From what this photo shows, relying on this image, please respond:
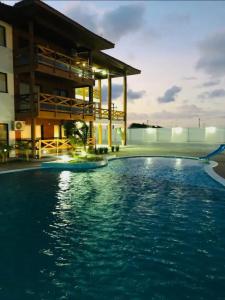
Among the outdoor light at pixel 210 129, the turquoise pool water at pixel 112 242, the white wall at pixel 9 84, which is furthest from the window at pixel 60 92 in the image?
the outdoor light at pixel 210 129

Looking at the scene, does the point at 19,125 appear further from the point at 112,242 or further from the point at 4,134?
the point at 112,242

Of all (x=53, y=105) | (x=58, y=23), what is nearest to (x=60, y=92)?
(x=53, y=105)

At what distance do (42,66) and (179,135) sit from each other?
3108 cm

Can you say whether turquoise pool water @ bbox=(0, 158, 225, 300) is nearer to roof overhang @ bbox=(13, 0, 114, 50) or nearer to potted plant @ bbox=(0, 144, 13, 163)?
potted plant @ bbox=(0, 144, 13, 163)

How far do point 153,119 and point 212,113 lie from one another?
523 inches

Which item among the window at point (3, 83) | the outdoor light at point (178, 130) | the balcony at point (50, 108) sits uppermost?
the window at point (3, 83)

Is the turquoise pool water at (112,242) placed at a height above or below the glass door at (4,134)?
below

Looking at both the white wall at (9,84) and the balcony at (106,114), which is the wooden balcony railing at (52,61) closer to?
the white wall at (9,84)

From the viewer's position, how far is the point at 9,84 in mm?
19109

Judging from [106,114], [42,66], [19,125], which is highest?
[42,66]

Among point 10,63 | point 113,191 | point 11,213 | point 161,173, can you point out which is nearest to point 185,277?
point 11,213

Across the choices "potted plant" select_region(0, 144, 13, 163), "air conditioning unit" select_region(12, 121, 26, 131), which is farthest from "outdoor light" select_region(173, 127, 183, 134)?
"potted plant" select_region(0, 144, 13, 163)

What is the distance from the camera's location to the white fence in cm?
4330

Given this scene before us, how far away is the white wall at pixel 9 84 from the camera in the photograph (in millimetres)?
18547
